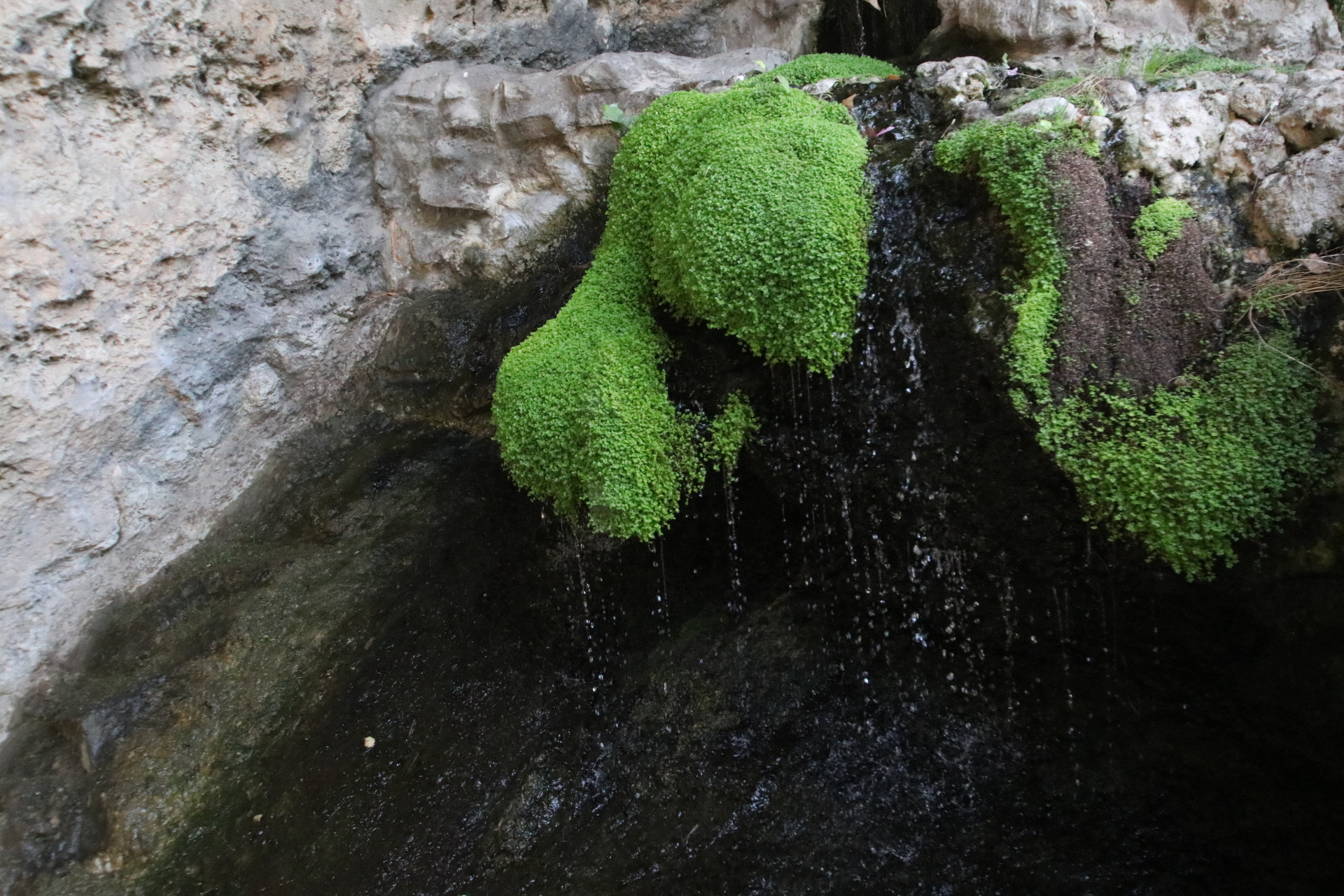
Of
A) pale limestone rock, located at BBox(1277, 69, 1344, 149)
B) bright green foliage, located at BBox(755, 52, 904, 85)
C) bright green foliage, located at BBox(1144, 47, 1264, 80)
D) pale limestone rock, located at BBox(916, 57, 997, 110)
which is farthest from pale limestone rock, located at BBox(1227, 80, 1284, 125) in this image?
bright green foliage, located at BBox(755, 52, 904, 85)

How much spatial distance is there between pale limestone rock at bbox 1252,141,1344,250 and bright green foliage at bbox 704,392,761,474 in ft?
7.81

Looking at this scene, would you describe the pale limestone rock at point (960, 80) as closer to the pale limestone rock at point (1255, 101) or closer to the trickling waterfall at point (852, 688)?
the trickling waterfall at point (852, 688)

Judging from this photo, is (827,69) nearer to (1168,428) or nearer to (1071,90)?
(1071,90)

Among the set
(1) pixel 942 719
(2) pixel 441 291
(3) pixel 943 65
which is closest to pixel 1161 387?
(1) pixel 942 719

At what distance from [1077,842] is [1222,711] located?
0.90 metres

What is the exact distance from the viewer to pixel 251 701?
180 inches

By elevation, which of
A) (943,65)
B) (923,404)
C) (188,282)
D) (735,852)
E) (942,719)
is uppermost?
(943,65)

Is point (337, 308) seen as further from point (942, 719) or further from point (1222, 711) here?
point (1222, 711)

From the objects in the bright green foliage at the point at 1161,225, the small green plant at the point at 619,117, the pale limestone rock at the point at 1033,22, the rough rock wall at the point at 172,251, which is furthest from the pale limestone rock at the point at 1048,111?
the rough rock wall at the point at 172,251

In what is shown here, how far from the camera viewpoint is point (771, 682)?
180 inches

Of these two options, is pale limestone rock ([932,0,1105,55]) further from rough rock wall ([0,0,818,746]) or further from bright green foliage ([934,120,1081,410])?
rough rock wall ([0,0,818,746])

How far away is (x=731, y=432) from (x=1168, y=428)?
198cm

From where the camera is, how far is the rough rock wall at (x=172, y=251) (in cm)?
435

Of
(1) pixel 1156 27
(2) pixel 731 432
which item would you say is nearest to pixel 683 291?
(2) pixel 731 432
